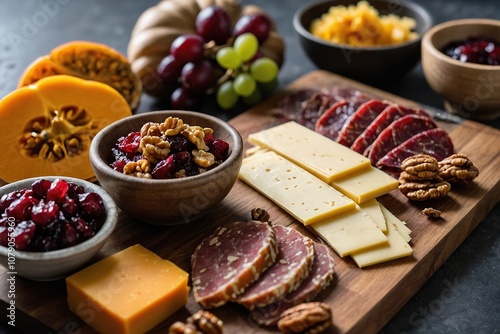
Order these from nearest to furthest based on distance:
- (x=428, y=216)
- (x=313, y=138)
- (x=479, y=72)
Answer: (x=428, y=216) → (x=313, y=138) → (x=479, y=72)

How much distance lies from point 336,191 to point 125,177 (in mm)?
726

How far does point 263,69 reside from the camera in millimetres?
2850

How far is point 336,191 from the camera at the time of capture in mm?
2156

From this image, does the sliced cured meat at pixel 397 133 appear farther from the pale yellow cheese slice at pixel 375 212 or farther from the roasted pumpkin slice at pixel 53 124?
the roasted pumpkin slice at pixel 53 124

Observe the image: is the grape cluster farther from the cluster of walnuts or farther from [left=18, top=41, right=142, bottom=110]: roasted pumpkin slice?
the cluster of walnuts

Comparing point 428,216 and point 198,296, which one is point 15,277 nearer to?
point 198,296

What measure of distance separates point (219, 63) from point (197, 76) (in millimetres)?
159

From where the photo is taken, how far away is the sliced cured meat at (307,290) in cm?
169

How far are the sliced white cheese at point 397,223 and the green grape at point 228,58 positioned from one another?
102cm

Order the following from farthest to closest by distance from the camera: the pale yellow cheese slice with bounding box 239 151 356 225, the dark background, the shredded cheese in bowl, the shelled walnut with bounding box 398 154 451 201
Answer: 1. the shredded cheese in bowl
2. the shelled walnut with bounding box 398 154 451 201
3. the pale yellow cheese slice with bounding box 239 151 356 225
4. the dark background

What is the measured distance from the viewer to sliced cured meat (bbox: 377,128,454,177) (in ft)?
7.78

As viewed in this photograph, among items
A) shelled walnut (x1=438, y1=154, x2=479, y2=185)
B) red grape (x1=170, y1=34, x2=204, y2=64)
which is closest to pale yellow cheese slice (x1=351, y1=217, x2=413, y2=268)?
shelled walnut (x1=438, y1=154, x2=479, y2=185)

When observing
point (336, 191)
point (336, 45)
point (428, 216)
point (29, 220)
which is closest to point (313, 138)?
point (336, 191)

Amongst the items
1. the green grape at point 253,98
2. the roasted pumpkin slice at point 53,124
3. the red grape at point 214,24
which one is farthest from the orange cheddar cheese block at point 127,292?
the red grape at point 214,24
